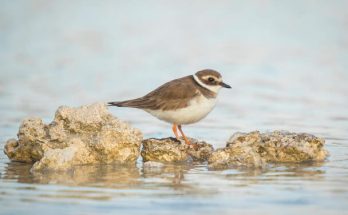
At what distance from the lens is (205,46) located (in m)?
20.4

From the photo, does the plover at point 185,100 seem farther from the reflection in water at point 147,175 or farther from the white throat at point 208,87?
the reflection in water at point 147,175

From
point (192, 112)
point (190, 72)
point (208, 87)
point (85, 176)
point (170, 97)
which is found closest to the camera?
point (85, 176)

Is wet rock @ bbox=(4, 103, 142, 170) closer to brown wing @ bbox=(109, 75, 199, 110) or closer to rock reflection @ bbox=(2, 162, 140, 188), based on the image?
rock reflection @ bbox=(2, 162, 140, 188)

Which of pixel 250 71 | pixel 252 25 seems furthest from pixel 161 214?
pixel 252 25

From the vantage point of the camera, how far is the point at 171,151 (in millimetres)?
9438

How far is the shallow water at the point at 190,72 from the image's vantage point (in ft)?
22.7

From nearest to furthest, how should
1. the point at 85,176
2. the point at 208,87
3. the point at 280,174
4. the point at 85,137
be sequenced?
the point at 85,176, the point at 280,174, the point at 85,137, the point at 208,87

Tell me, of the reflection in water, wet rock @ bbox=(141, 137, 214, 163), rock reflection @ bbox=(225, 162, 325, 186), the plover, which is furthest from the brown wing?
rock reflection @ bbox=(225, 162, 325, 186)

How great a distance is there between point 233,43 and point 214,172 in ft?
40.6

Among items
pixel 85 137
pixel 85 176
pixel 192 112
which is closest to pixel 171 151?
pixel 192 112

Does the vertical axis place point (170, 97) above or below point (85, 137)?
above

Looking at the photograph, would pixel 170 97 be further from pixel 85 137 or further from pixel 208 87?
pixel 85 137

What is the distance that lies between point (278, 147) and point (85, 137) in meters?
2.41

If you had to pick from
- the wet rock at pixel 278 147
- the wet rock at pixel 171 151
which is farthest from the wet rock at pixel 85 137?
the wet rock at pixel 278 147
